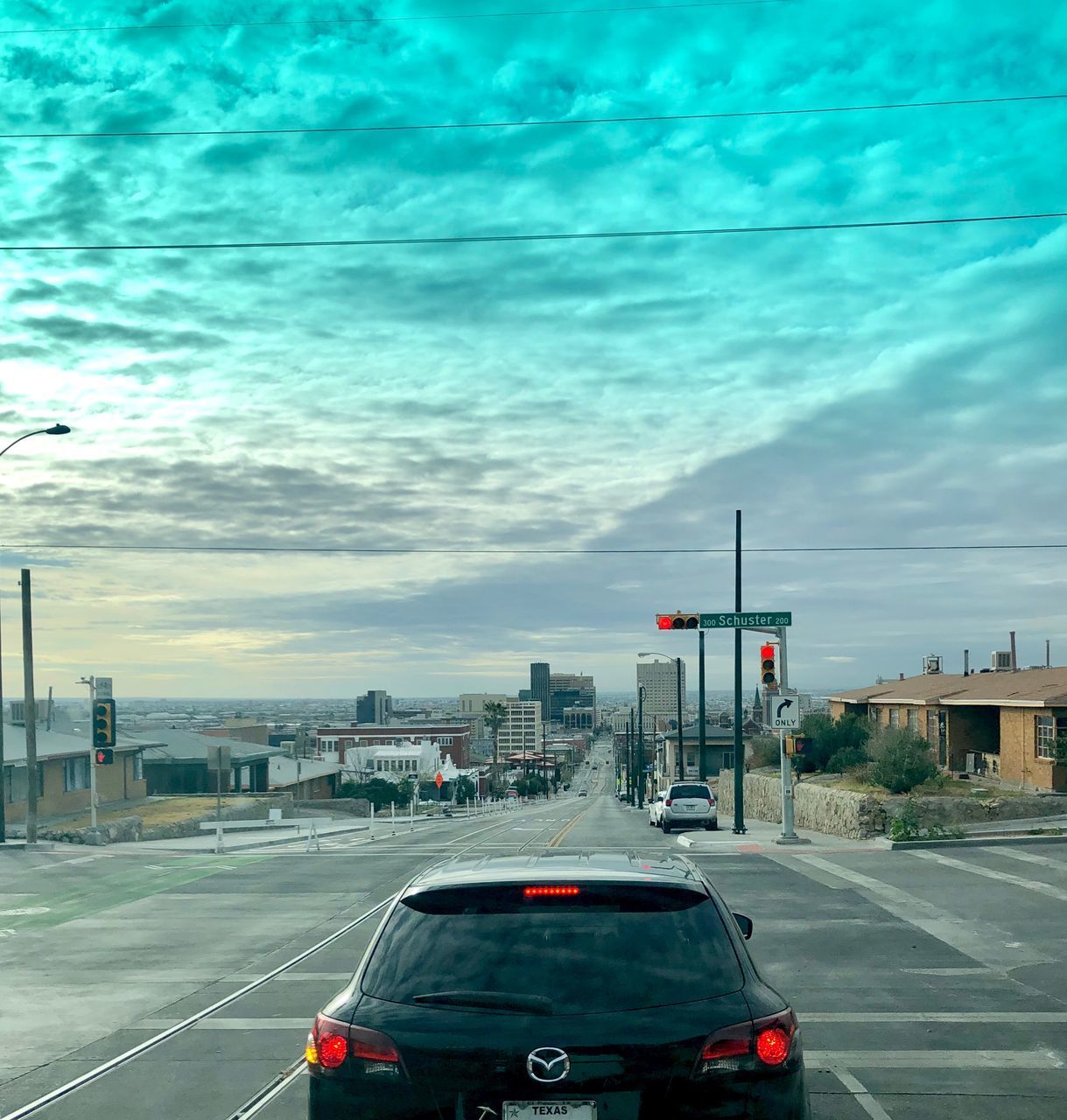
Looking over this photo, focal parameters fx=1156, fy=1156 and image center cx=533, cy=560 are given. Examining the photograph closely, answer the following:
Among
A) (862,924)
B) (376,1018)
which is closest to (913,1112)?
(376,1018)

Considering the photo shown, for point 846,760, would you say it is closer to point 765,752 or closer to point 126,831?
point 765,752

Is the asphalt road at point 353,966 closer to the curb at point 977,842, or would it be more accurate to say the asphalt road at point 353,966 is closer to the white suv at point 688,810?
the curb at point 977,842

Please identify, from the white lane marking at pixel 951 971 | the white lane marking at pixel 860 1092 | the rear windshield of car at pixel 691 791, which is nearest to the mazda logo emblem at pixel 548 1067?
the white lane marking at pixel 860 1092

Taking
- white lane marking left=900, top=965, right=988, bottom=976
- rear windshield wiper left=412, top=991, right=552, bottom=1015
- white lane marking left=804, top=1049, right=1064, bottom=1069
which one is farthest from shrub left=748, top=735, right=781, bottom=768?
rear windshield wiper left=412, top=991, right=552, bottom=1015

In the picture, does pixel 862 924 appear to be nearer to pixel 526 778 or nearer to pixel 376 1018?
pixel 376 1018

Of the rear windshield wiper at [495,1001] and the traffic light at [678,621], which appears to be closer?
the rear windshield wiper at [495,1001]

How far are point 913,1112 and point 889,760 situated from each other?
23.4 m

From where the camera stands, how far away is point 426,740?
19150cm

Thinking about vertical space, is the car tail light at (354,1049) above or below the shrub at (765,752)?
above

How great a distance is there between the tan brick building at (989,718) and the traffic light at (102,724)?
25.1 metres

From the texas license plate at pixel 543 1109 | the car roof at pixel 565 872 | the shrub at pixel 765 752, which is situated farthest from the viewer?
the shrub at pixel 765 752

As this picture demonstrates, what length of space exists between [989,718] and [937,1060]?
36637 mm

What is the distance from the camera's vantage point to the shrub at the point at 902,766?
2939 cm

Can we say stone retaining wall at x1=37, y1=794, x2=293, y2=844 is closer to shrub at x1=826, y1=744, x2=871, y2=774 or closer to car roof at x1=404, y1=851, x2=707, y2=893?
shrub at x1=826, y1=744, x2=871, y2=774
